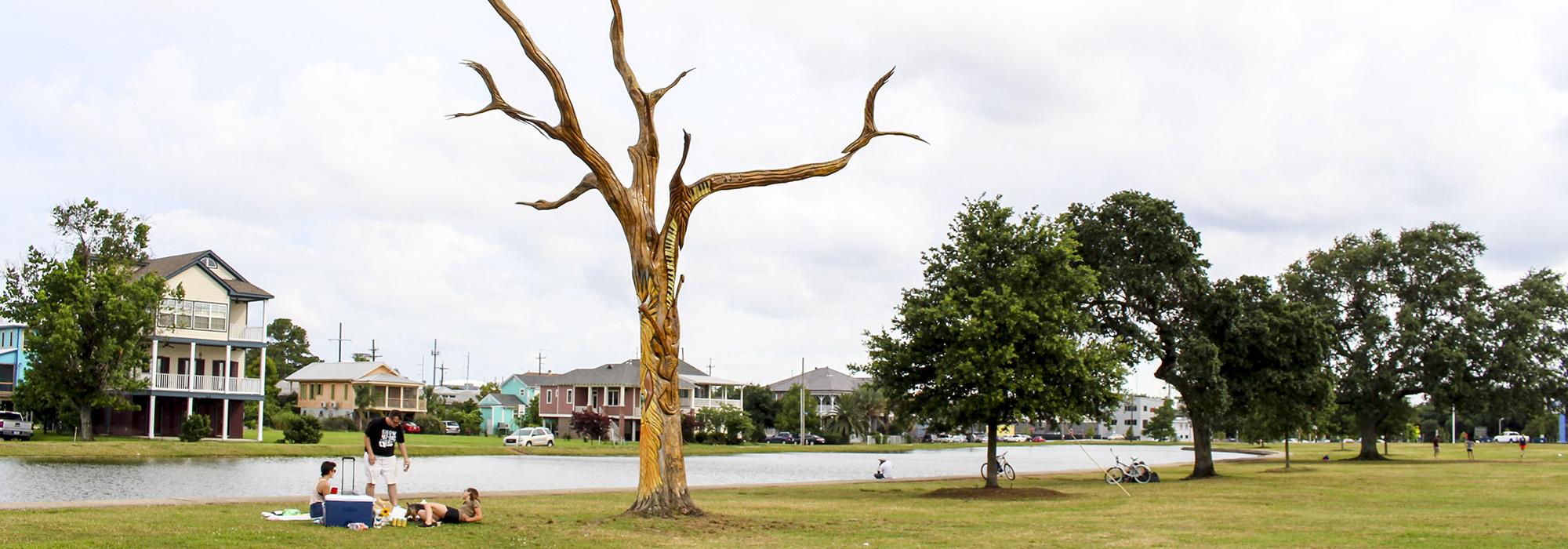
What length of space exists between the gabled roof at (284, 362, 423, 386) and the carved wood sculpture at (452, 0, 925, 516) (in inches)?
3496

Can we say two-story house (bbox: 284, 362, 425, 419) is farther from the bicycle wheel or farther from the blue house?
the bicycle wheel

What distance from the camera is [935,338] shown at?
100 feet

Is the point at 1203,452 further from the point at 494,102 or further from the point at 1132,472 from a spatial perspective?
the point at 494,102

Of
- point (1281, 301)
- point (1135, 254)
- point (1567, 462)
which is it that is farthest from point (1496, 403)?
point (1135, 254)

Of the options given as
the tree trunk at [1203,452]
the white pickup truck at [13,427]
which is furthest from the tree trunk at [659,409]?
the white pickup truck at [13,427]

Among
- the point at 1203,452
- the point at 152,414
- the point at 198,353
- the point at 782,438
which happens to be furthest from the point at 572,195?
the point at 782,438

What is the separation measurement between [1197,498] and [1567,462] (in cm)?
3895

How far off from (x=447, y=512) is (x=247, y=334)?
54808mm

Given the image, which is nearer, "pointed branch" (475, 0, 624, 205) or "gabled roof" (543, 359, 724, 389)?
"pointed branch" (475, 0, 624, 205)

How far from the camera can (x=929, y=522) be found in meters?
20.6

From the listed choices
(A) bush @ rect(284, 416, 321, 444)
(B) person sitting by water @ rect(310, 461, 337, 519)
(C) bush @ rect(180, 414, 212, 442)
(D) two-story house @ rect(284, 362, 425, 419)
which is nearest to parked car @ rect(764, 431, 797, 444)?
(D) two-story house @ rect(284, 362, 425, 419)

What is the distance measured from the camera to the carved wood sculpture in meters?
19.1

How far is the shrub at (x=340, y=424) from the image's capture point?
Answer: 93.6 m

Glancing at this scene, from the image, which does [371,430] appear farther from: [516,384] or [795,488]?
[516,384]
